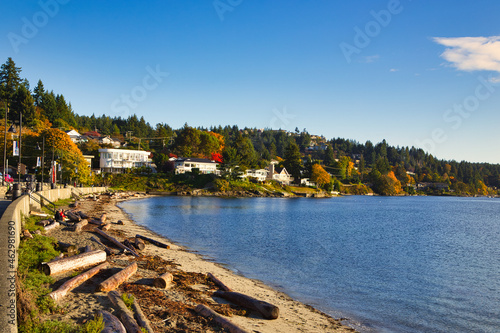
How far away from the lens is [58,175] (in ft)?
252

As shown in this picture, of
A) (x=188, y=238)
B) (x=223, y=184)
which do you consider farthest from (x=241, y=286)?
(x=223, y=184)

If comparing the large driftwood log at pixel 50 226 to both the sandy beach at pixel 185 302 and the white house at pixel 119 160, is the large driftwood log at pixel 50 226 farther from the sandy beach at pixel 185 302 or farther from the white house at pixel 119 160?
the white house at pixel 119 160

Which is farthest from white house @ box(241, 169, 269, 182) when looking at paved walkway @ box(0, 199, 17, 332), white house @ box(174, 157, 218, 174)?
paved walkway @ box(0, 199, 17, 332)

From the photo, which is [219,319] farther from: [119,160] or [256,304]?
[119,160]

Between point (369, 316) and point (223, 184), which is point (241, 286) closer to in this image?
point (369, 316)

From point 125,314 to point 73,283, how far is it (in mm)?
3303

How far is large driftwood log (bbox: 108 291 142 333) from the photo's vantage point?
336 inches

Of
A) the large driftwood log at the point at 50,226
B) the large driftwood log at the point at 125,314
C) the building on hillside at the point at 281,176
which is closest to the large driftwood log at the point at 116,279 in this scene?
the large driftwood log at the point at 125,314

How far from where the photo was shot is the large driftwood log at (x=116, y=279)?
1147cm

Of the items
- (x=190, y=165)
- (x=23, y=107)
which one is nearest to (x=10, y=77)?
(x=23, y=107)

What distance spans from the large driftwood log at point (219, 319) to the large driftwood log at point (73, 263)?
5.26 meters

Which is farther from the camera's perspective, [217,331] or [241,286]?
[241,286]

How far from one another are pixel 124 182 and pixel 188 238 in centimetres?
8934

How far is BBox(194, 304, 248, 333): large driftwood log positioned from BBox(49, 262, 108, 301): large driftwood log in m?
3.93
